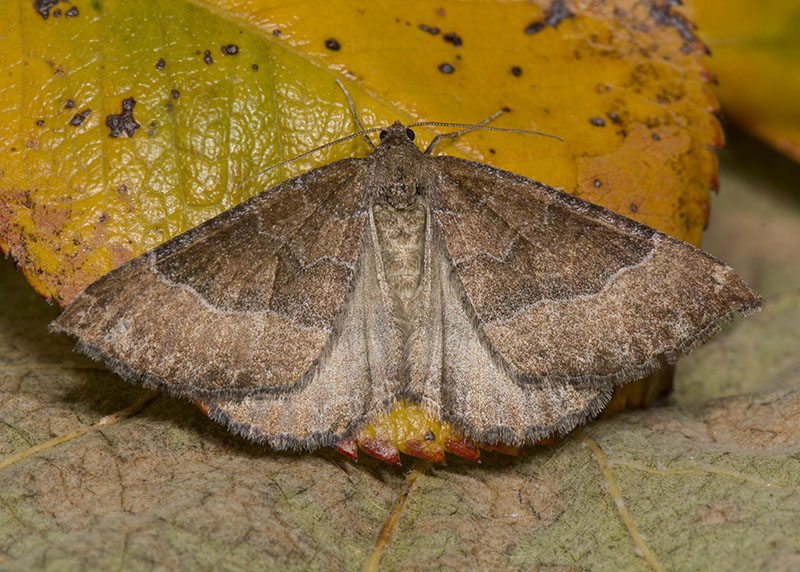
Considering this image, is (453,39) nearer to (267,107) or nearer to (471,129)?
(471,129)

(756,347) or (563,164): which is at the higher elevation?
(563,164)

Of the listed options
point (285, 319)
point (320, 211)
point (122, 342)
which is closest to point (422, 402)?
point (285, 319)

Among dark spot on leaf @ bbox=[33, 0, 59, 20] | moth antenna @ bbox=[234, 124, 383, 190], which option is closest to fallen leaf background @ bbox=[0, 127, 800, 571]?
moth antenna @ bbox=[234, 124, 383, 190]

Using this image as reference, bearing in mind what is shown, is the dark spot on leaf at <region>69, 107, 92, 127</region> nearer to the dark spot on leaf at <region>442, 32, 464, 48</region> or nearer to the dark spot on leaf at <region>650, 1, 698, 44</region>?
the dark spot on leaf at <region>442, 32, 464, 48</region>

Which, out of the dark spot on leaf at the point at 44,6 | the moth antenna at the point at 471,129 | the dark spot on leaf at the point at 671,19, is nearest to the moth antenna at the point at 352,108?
the moth antenna at the point at 471,129

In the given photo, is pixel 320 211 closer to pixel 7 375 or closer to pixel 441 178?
pixel 441 178

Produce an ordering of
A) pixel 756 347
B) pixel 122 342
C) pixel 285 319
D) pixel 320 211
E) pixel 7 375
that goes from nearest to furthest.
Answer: pixel 122 342
pixel 285 319
pixel 320 211
pixel 7 375
pixel 756 347

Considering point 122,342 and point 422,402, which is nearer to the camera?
point 122,342

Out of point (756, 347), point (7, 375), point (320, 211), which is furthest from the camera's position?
point (756, 347)

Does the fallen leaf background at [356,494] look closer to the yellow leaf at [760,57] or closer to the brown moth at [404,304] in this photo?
the brown moth at [404,304]
